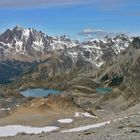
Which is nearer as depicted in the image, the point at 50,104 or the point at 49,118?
the point at 49,118

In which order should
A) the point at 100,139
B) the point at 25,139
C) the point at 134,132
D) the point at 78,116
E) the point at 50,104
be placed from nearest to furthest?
the point at 100,139
the point at 134,132
the point at 25,139
the point at 78,116
the point at 50,104

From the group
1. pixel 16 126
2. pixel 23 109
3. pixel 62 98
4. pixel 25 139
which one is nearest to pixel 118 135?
pixel 25 139

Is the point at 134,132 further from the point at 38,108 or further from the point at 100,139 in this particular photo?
the point at 38,108

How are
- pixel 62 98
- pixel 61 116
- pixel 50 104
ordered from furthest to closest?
pixel 62 98 < pixel 50 104 < pixel 61 116

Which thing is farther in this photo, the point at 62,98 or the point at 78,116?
the point at 62,98

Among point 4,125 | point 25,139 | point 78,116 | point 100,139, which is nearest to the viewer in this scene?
point 100,139

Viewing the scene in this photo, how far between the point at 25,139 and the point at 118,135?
1016 centimetres

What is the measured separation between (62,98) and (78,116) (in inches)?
758

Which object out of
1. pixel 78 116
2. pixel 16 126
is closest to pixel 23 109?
pixel 78 116

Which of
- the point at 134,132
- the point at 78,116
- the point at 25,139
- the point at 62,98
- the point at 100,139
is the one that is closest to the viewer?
the point at 100,139

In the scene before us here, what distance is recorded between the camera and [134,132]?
92.7 feet

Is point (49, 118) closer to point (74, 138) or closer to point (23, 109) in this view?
point (23, 109)

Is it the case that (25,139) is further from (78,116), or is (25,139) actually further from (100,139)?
(78,116)

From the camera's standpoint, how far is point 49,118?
199ft
